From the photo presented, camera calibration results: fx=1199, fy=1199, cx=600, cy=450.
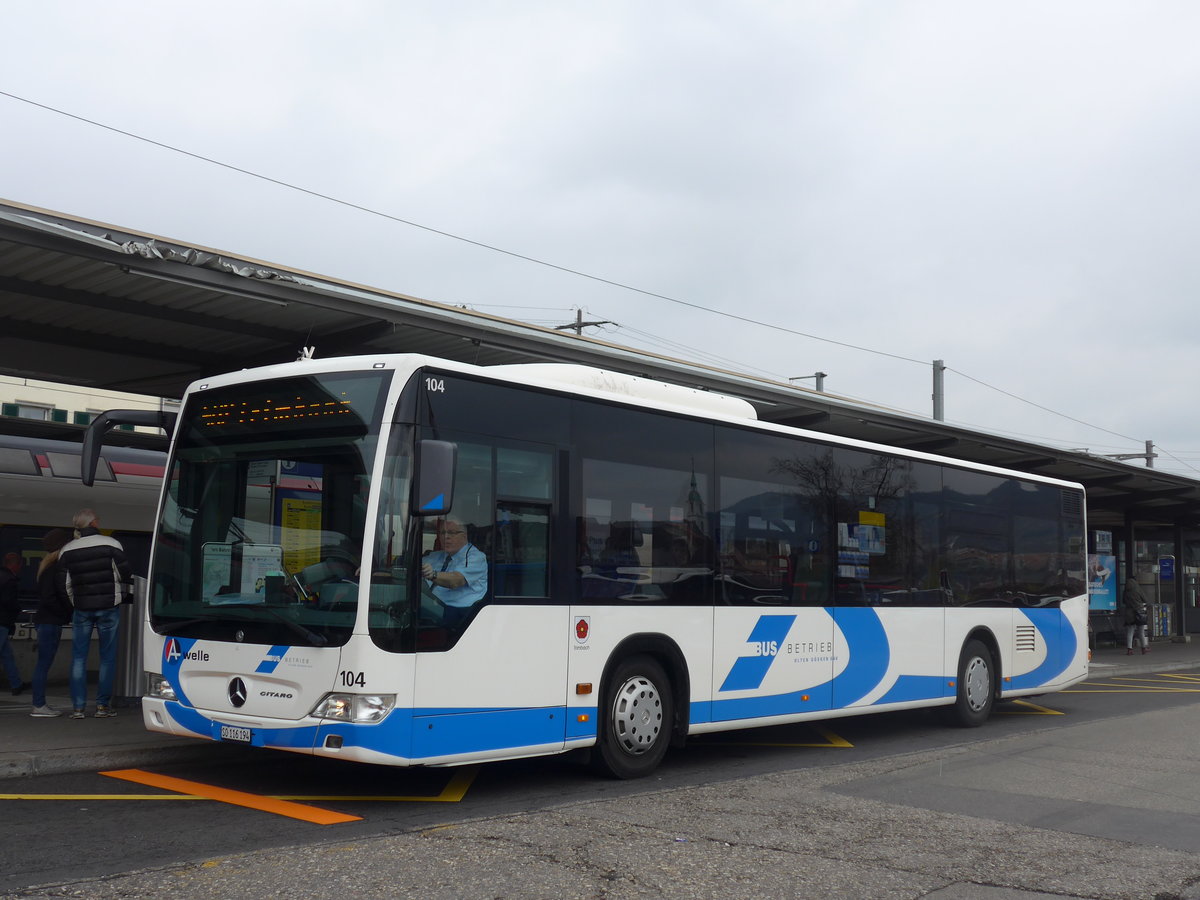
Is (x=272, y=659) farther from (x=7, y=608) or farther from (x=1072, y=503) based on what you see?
(x=1072, y=503)

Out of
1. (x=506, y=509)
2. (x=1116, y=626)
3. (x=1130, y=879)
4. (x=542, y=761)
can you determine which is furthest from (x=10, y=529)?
(x=1116, y=626)

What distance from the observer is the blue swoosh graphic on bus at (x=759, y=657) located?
9.91 m

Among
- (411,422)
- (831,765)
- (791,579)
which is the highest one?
(411,422)

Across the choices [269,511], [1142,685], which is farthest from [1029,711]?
[269,511]

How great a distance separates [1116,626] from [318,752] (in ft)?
Answer: 90.6

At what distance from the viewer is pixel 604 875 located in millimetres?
5941

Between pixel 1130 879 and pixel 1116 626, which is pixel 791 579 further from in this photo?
pixel 1116 626

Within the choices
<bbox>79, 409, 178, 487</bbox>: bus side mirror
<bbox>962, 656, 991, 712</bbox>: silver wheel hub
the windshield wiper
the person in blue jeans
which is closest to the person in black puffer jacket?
the person in blue jeans

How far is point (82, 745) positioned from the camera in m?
9.19

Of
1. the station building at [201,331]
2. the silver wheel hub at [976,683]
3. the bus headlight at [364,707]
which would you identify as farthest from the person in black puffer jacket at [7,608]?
the silver wheel hub at [976,683]

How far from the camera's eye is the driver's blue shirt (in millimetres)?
7523

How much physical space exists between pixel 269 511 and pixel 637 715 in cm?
312

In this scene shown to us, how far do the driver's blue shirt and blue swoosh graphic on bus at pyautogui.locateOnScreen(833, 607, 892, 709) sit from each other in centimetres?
450

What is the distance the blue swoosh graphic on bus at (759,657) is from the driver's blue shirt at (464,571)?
9.29 ft
